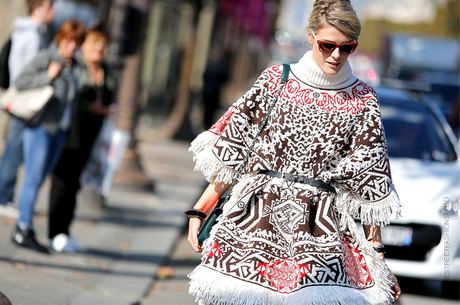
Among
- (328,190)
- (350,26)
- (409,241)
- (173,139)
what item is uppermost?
Answer: (350,26)

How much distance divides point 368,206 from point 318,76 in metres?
0.58

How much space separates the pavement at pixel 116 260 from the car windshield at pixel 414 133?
1.30 metres

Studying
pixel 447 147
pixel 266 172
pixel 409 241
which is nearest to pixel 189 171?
pixel 447 147

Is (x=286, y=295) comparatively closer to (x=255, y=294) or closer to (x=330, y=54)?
(x=255, y=294)

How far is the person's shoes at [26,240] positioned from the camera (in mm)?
5566

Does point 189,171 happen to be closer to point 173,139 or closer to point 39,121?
point 173,139

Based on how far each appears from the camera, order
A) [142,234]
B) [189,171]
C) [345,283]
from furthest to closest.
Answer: [189,171]
[142,234]
[345,283]

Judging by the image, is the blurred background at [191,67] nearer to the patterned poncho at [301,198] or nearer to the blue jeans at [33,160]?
the patterned poncho at [301,198]

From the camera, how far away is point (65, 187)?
19.4ft

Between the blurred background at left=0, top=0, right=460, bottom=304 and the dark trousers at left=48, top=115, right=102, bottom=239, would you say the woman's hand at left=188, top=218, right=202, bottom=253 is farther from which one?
the dark trousers at left=48, top=115, right=102, bottom=239

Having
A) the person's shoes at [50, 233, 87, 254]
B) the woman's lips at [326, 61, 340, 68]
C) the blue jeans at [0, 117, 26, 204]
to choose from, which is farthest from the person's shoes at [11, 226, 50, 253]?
the woman's lips at [326, 61, 340, 68]

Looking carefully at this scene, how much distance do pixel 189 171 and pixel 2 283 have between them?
698 cm

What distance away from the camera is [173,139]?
586 inches

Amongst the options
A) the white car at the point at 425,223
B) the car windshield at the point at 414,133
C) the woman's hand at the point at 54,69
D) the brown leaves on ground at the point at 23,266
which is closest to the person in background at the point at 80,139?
the woman's hand at the point at 54,69
